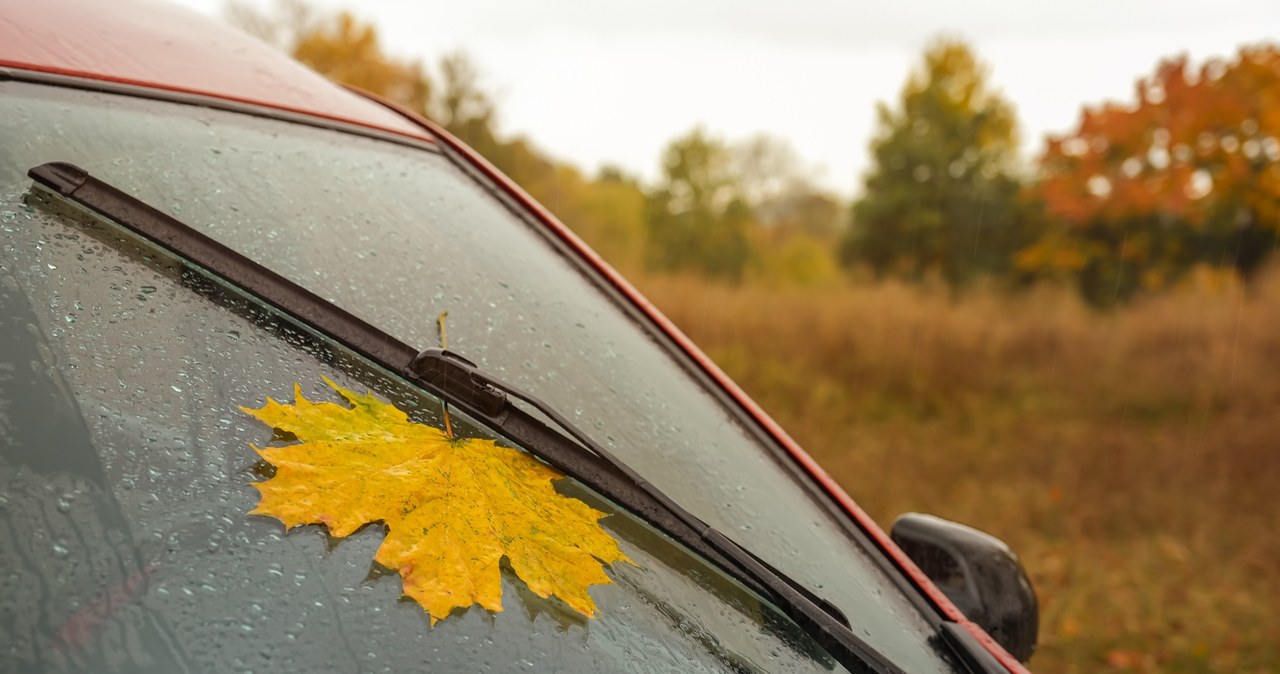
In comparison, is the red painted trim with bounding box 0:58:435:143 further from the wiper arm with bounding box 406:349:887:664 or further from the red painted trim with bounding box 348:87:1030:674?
the wiper arm with bounding box 406:349:887:664

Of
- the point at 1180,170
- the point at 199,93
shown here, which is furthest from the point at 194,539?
the point at 1180,170

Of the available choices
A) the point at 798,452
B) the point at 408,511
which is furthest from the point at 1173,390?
the point at 408,511

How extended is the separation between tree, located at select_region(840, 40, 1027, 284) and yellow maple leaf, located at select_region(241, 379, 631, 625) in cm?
2295

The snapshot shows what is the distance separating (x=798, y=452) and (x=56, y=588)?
99cm

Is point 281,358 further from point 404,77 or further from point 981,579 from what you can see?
point 404,77

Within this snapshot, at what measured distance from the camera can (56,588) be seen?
68 centimetres

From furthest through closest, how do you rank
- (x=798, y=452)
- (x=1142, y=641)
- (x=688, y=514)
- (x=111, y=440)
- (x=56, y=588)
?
1. (x=1142, y=641)
2. (x=798, y=452)
3. (x=688, y=514)
4. (x=111, y=440)
5. (x=56, y=588)

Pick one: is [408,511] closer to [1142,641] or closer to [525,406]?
[525,406]

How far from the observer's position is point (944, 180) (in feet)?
79.6

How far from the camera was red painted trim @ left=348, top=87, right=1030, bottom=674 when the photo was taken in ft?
4.02

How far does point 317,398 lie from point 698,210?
32339mm

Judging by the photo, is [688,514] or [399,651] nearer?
[399,651]

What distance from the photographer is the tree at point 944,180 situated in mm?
23234

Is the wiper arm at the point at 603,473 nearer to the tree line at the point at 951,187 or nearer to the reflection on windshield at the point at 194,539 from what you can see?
the reflection on windshield at the point at 194,539
